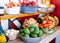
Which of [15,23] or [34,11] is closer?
[34,11]

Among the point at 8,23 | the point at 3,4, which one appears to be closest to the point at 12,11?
the point at 3,4

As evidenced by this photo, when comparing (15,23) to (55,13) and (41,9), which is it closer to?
(41,9)

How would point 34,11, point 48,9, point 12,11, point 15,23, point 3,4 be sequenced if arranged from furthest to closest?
point 48,9 → point 15,23 → point 34,11 → point 3,4 → point 12,11

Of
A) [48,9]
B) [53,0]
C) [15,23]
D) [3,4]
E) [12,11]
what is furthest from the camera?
[53,0]

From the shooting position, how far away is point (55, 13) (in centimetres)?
199

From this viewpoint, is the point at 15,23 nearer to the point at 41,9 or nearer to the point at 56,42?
the point at 41,9

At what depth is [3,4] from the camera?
1.30 meters

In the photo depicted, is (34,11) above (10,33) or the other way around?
above

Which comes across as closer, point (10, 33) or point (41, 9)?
point (10, 33)

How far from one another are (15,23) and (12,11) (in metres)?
0.36

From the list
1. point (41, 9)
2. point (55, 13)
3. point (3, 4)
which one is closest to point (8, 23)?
point (3, 4)

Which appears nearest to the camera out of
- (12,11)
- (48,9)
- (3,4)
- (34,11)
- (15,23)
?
(12,11)

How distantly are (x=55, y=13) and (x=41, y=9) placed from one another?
481 mm

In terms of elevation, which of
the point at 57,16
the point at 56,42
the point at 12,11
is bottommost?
the point at 56,42
